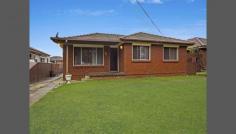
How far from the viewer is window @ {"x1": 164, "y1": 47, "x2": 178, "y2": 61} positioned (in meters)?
21.6

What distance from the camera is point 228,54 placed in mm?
2887

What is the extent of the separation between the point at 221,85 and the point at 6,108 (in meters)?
2.76

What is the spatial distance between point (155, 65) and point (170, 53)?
2019 mm

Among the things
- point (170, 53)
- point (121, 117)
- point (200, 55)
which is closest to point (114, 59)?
point (170, 53)

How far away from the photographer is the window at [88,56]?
733 inches

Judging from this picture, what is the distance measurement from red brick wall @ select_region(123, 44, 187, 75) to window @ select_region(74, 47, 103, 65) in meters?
1.95

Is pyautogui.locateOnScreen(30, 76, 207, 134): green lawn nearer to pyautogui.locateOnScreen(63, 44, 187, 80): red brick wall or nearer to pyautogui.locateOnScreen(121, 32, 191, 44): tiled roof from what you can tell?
pyautogui.locateOnScreen(63, 44, 187, 80): red brick wall

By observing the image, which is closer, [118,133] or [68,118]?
[118,133]

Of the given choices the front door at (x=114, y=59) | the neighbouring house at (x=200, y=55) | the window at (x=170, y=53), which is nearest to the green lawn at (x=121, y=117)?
the front door at (x=114, y=59)

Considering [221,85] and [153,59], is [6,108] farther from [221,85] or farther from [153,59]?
[153,59]

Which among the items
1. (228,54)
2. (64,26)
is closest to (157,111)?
(228,54)

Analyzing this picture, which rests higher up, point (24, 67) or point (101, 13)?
point (101, 13)

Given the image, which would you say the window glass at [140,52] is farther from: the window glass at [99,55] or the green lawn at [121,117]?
the green lawn at [121,117]

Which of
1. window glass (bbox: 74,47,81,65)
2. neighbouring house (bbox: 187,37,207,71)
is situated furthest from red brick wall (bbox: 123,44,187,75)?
neighbouring house (bbox: 187,37,207,71)
